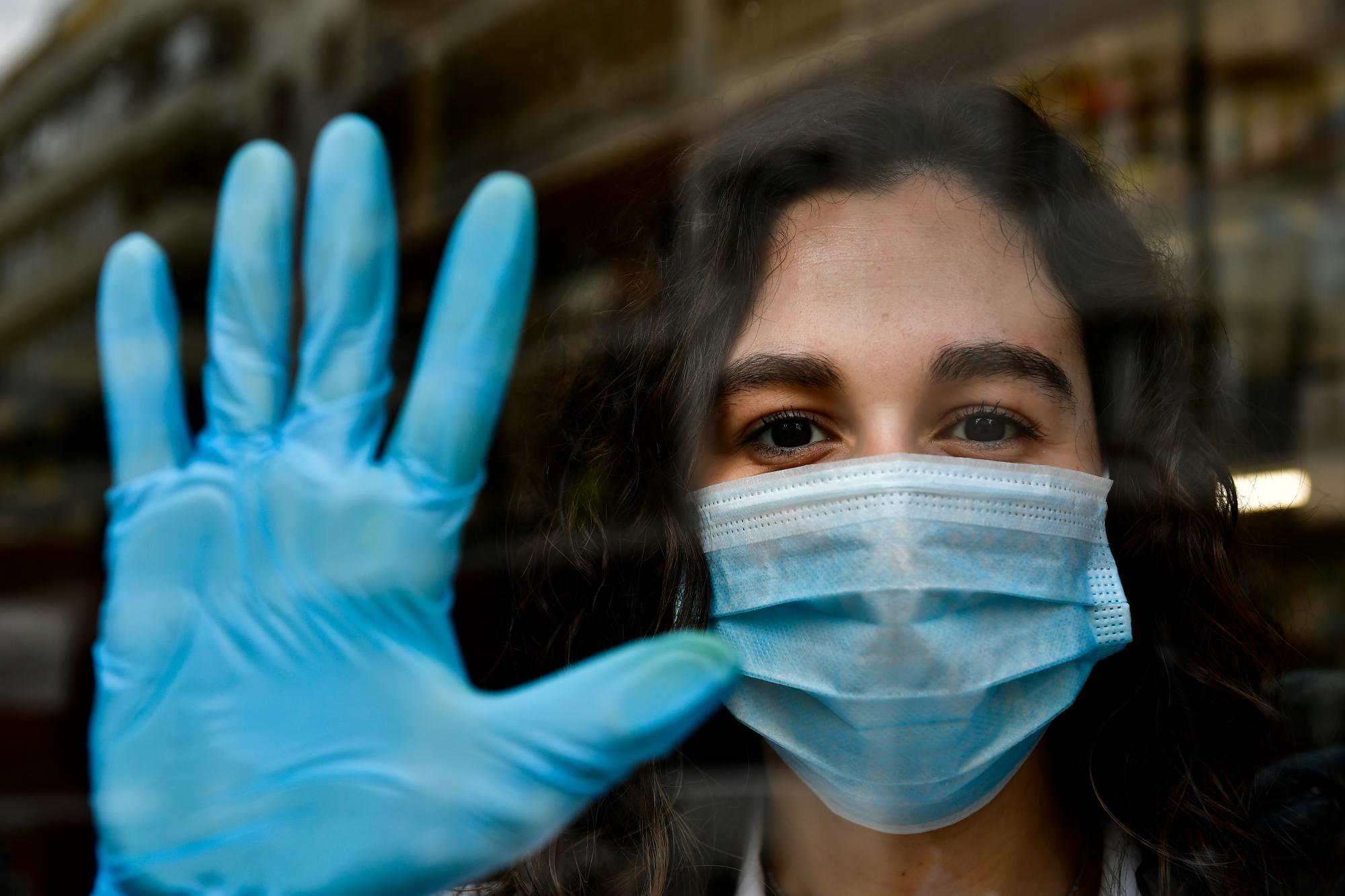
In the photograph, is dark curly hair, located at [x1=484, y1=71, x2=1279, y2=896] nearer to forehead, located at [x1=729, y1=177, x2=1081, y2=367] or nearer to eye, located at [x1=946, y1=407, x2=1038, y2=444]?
forehead, located at [x1=729, y1=177, x2=1081, y2=367]

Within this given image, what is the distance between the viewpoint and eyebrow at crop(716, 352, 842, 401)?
1.14 meters

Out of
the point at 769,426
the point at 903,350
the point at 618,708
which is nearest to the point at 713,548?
the point at 769,426

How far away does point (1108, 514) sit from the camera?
1.24 metres

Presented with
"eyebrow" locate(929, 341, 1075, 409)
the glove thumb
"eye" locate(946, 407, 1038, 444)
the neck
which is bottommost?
the neck

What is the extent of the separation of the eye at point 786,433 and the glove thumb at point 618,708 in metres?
0.43

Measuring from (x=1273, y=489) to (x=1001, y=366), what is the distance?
1.22 metres

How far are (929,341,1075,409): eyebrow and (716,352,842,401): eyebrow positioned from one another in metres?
0.12

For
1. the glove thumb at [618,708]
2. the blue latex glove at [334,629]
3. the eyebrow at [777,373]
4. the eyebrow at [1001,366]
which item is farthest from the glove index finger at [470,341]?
the eyebrow at [1001,366]

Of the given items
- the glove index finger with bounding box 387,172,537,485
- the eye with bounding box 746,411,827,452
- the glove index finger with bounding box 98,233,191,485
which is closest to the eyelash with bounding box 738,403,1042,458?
the eye with bounding box 746,411,827,452

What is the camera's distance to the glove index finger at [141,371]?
926 mm

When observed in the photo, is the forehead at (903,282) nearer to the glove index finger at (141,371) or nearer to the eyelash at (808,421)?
the eyelash at (808,421)

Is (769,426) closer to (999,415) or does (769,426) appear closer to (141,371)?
(999,415)

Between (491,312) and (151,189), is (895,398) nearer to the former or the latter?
(491,312)

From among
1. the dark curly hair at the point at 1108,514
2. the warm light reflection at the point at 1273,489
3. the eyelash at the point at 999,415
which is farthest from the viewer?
the warm light reflection at the point at 1273,489
